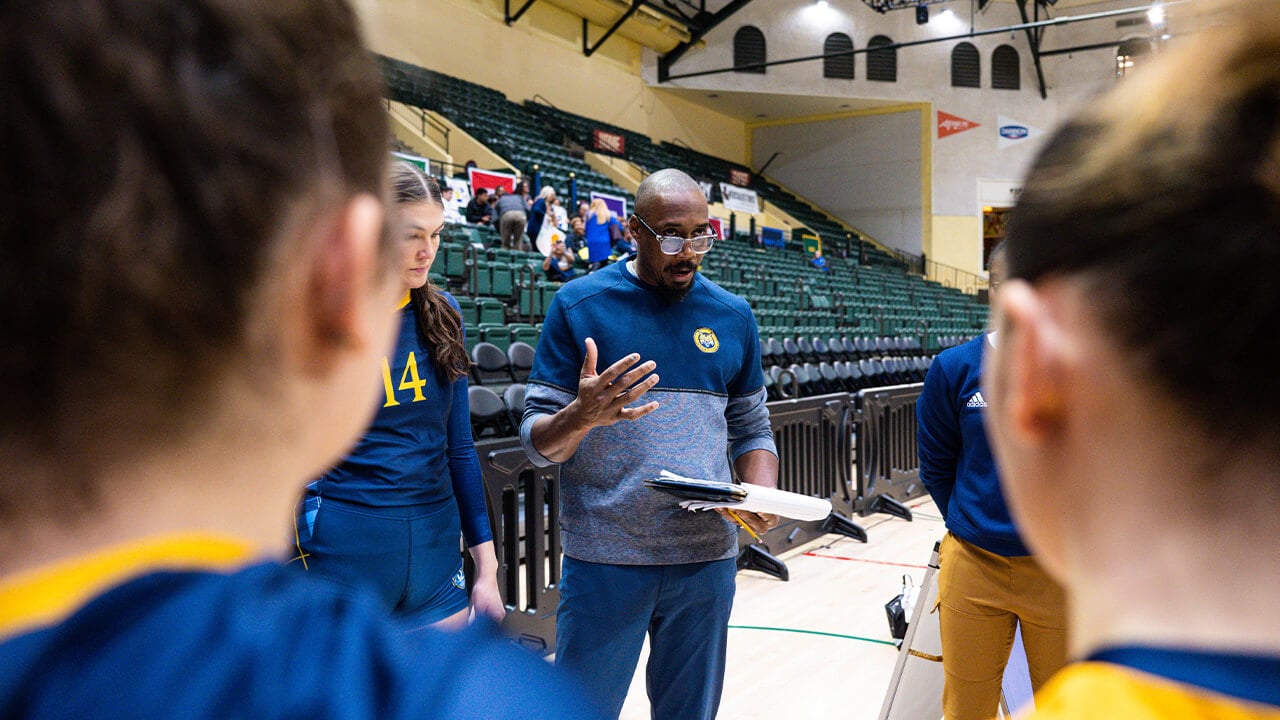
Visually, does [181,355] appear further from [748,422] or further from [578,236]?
[578,236]

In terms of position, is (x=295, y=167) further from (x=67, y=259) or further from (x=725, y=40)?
(x=725, y=40)

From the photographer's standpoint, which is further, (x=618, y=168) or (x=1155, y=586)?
(x=618, y=168)

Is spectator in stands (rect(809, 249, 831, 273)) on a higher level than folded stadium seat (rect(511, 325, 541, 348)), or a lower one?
higher

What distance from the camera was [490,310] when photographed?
25.0 ft

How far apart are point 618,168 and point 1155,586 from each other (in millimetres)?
19347

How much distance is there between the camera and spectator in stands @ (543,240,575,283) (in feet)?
30.9

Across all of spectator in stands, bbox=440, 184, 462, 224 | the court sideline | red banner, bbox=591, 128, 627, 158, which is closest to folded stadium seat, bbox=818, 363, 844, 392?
the court sideline

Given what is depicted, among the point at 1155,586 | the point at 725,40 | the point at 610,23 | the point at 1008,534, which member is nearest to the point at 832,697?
the point at 1008,534

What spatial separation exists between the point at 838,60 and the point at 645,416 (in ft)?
72.9

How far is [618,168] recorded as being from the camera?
63.3ft

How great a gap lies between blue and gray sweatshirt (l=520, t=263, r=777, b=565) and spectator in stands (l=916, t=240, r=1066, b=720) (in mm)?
654

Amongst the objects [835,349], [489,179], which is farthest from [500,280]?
[489,179]

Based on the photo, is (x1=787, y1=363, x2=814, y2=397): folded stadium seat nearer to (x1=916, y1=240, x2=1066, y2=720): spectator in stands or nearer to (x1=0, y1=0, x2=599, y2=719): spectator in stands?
(x1=916, y1=240, x2=1066, y2=720): spectator in stands

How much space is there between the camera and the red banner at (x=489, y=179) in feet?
42.3
